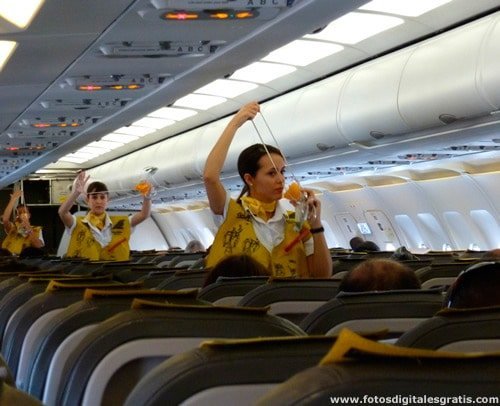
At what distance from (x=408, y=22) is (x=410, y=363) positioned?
11.0 m

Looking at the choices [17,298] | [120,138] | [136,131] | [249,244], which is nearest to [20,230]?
[136,131]

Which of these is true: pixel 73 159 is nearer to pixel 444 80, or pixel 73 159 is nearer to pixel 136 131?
Result: pixel 136 131

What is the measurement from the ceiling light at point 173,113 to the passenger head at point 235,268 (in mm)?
15215

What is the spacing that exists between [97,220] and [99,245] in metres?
0.43

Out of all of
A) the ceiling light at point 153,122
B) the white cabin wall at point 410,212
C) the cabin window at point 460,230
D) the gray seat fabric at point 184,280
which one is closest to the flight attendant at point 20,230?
the ceiling light at point 153,122

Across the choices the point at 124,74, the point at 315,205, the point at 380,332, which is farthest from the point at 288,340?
the point at 124,74

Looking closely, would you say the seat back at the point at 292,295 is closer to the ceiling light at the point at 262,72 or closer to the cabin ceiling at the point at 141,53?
the cabin ceiling at the point at 141,53

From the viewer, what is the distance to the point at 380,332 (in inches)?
79.4

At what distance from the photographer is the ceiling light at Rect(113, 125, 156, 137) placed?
23.5 m

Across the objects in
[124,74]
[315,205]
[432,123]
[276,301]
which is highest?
[124,74]

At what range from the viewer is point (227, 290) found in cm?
441

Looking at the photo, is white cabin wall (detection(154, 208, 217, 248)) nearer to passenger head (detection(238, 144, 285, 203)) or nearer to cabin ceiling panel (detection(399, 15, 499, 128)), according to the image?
cabin ceiling panel (detection(399, 15, 499, 128))

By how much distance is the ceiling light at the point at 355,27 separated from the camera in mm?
12008

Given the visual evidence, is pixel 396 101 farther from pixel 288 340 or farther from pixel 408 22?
pixel 288 340
